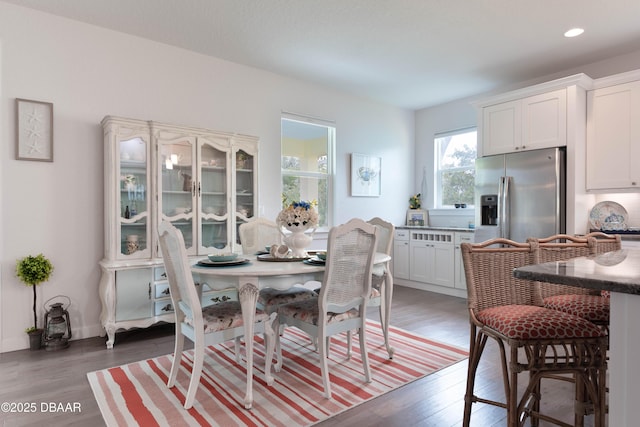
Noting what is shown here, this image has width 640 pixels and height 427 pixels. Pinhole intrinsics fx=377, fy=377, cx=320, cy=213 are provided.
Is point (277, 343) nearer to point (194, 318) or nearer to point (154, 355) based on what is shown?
point (194, 318)

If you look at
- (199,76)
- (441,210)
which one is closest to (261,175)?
(199,76)

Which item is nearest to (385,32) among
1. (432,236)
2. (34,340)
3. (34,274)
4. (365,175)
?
(365,175)

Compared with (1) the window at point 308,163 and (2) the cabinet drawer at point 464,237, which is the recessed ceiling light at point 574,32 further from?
(1) the window at point 308,163

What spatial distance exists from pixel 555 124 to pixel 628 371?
363 cm

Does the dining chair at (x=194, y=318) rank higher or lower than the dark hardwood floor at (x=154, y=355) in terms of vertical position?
higher

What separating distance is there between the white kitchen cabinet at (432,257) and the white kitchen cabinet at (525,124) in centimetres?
124

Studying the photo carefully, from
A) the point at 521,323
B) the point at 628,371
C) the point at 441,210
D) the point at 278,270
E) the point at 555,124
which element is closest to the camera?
the point at 628,371

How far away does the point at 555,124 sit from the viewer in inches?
154

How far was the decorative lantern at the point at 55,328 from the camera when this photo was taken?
2979 millimetres

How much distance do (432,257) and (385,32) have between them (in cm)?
297

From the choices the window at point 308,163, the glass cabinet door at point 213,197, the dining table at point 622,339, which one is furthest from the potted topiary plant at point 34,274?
the dining table at point 622,339

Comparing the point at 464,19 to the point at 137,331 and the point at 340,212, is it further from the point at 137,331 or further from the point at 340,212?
the point at 137,331

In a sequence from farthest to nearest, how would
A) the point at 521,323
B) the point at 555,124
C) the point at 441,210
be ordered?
the point at 441,210, the point at 555,124, the point at 521,323

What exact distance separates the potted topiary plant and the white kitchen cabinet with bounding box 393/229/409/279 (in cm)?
418
